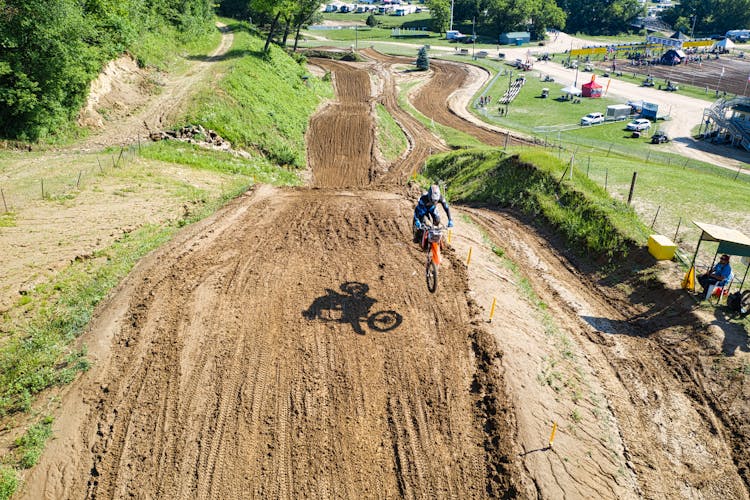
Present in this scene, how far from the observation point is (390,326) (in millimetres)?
12594

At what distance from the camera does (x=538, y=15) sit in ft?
452

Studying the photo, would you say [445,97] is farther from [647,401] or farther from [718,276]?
[647,401]

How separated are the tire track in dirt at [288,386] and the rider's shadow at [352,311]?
49mm

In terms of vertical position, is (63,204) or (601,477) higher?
(63,204)

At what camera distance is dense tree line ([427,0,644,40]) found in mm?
136500

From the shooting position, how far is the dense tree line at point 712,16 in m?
148

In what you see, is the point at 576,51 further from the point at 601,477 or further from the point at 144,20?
the point at 601,477

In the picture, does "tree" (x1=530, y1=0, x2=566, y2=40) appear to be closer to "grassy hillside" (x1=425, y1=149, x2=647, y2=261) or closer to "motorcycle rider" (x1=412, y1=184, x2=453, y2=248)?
"grassy hillside" (x1=425, y1=149, x2=647, y2=261)

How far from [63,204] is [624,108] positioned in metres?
A: 68.9

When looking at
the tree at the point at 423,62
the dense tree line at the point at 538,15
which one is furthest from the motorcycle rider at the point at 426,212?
the dense tree line at the point at 538,15

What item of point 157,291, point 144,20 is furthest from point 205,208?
point 144,20

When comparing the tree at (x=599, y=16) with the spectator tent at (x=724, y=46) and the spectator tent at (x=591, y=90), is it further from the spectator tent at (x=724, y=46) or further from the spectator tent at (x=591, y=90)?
the spectator tent at (x=591, y=90)

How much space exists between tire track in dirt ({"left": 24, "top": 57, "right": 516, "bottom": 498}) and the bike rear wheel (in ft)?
1.37

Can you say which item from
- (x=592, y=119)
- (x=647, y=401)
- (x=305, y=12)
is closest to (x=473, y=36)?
(x=305, y=12)
